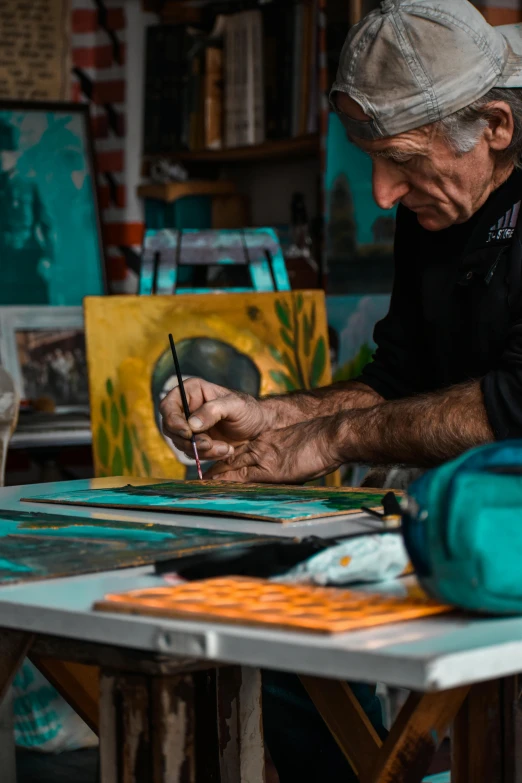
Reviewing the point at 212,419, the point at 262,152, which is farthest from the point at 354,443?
the point at 262,152

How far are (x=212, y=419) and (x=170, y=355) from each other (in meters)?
0.84

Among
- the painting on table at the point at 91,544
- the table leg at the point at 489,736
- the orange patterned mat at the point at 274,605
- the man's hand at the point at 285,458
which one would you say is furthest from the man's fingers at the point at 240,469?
the orange patterned mat at the point at 274,605

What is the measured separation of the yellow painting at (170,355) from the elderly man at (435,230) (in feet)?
2.13

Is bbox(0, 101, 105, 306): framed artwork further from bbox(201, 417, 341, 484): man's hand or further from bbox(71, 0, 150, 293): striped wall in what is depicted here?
bbox(201, 417, 341, 484): man's hand

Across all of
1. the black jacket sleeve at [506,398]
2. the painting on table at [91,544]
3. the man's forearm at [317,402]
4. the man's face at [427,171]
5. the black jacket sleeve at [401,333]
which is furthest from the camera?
the black jacket sleeve at [401,333]

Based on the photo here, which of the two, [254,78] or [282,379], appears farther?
[254,78]

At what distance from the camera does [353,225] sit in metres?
3.53

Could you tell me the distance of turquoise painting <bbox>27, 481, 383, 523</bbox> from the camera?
143 centimetres

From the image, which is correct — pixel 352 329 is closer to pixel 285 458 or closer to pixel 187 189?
pixel 187 189

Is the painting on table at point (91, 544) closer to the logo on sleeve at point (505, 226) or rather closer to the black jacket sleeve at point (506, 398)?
the black jacket sleeve at point (506, 398)

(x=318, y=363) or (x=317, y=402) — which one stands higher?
(x=317, y=402)

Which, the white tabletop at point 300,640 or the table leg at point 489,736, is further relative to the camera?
the table leg at point 489,736

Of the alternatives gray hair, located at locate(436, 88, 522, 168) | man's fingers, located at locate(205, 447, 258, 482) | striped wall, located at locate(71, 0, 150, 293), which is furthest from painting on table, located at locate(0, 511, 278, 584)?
striped wall, located at locate(71, 0, 150, 293)

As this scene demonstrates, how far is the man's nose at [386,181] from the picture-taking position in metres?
1.88
